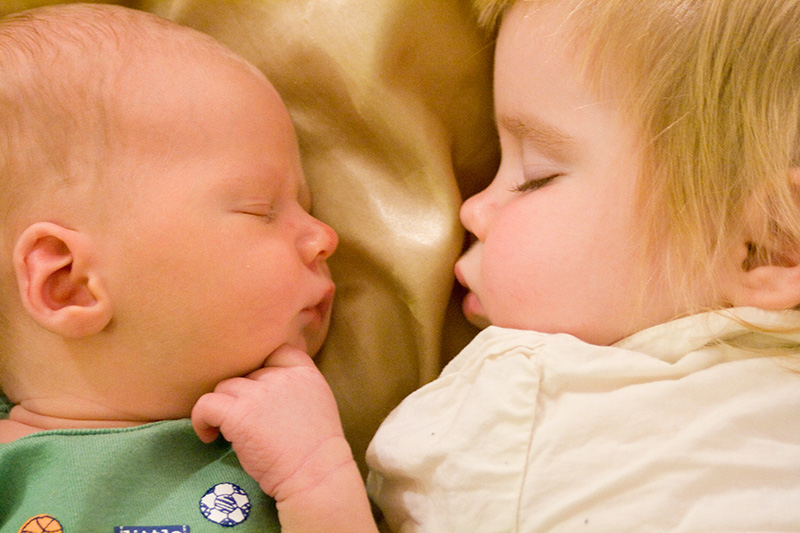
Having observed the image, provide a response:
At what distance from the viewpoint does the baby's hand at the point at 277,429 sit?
0.91 meters

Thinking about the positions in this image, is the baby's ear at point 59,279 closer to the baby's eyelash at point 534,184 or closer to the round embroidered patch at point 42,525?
the round embroidered patch at point 42,525

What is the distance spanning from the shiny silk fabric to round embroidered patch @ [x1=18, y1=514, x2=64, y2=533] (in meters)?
0.52

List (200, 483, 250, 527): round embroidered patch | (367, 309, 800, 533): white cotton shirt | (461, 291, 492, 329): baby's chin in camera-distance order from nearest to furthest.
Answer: (367, 309, 800, 533): white cotton shirt → (200, 483, 250, 527): round embroidered patch → (461, 291, 492, 329): baby's chin

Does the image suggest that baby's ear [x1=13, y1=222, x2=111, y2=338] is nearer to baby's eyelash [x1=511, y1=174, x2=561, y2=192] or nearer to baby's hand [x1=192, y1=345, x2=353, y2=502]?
baby's hand [x1=192, y1=345, x2=353, y2=502]

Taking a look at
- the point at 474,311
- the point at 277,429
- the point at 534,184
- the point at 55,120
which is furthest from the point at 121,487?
the point at 534,184

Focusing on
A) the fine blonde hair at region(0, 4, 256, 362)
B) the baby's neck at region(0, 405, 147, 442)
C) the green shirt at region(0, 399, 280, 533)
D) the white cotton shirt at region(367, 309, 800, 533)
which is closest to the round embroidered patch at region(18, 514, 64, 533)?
the green shirt at region(0, 399, 280, 533)

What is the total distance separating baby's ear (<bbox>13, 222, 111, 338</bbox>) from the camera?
36.2 inches

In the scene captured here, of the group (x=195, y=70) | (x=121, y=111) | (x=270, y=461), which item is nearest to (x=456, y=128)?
(x=195, y=70)

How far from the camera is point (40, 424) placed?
1017 millimetres

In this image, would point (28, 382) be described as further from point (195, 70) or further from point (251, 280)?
point (195, 70)

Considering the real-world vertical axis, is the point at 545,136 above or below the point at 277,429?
above

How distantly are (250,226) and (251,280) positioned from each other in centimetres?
8

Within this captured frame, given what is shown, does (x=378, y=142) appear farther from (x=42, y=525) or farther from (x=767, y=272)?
(x=42, y=525)

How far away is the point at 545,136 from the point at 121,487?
79cm
